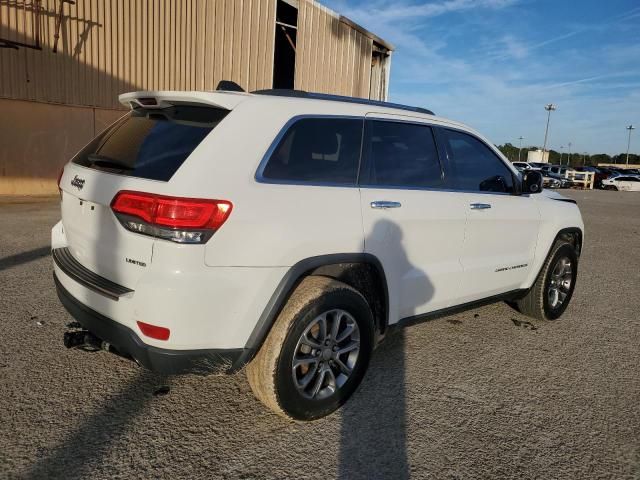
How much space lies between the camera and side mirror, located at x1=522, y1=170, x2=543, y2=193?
14.3 ft

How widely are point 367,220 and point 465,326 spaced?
2.18m

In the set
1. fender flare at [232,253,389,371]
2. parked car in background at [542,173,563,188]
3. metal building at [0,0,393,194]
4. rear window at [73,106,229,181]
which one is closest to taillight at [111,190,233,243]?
rear window at [73,106,229,181]

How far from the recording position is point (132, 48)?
46.2 feet

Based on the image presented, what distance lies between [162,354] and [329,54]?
1720 centimetres

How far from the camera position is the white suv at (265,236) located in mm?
2393

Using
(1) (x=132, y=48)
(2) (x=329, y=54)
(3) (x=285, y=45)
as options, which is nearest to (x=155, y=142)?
(1) (x=132, y=48)

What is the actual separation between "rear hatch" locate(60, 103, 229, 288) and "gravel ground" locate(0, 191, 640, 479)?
0.84m

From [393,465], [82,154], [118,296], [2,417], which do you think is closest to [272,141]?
[118,296]

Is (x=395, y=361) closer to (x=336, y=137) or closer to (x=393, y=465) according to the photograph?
(x=393, y=465)

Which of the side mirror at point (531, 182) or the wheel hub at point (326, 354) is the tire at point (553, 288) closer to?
the side mirror at point (531, 182)

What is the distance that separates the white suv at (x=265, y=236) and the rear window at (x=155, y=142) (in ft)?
0.04

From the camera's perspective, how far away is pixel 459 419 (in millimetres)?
3006

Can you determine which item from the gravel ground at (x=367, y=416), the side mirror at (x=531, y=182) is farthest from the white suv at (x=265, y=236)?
the side mirror at (x=531, y=182)

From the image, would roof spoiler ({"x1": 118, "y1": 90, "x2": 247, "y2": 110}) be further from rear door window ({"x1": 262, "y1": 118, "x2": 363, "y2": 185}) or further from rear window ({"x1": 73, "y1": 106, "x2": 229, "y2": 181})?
rear door window ({"x1": 262, "y1": 118, "x2": 363, "y2": 185})
